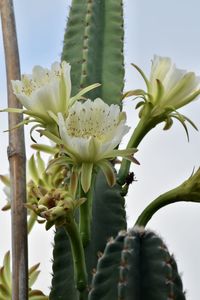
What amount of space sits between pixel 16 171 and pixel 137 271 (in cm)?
33

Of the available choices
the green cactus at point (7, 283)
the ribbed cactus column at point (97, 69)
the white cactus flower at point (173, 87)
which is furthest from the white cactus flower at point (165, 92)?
the green cactus at point (7, 283)

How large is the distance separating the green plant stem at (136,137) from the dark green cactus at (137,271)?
32 cm

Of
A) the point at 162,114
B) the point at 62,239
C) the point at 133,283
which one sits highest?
the point at 162,114

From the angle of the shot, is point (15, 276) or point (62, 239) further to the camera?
point (62, 239)

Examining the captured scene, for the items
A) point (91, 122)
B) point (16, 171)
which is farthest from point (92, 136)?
point (16, 171)

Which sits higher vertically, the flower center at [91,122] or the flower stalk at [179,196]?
the flower center at [91,122]

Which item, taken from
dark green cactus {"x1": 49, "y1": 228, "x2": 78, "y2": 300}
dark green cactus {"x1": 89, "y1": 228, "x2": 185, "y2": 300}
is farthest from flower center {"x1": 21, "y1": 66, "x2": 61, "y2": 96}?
dark green cactus {"x1": 89, "y1": 228, "x2": 185, "y2": 300}

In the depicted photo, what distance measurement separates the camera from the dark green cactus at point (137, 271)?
3.68 feet

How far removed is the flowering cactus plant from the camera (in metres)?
1.15

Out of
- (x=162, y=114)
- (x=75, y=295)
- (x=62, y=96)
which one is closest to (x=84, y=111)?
(x=62, y=96)

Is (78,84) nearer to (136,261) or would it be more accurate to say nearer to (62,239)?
(62,239)

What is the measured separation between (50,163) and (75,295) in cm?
24

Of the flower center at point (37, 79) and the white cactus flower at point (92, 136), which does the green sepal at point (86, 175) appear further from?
the flower center at point (37, 79)

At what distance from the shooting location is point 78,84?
5.34ft
